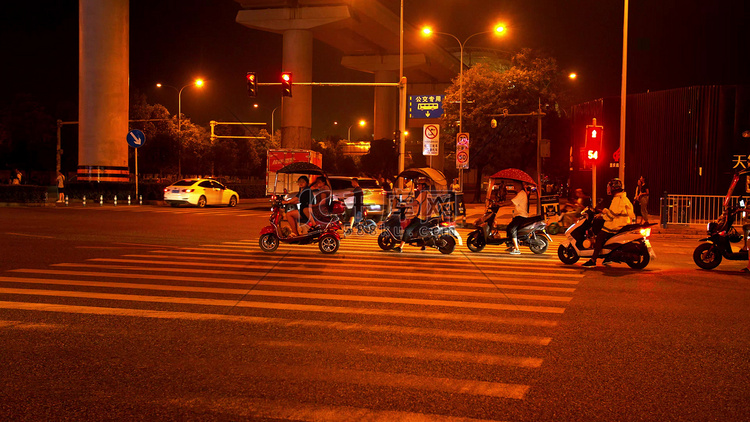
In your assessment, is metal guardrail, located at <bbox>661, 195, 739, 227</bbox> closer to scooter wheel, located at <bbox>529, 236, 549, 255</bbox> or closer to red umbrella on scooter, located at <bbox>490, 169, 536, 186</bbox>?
scooter wheel, located at <bbox>529, 236, 549, 255</bbox>

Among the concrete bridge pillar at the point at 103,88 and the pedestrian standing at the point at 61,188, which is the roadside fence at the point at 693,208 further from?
the concrete bridge pillar at the point at 103,88

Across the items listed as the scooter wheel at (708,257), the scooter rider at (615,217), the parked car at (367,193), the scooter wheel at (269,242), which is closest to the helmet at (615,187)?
the scooter rider at (615,217)

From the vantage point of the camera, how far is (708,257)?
12.1 m

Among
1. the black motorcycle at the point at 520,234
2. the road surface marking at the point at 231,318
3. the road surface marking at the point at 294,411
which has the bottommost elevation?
the road surface marking at the point at 294,411

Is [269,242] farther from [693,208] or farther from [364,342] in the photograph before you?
[693,208]

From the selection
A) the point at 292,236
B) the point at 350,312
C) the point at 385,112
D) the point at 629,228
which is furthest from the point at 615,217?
the point at 385,112

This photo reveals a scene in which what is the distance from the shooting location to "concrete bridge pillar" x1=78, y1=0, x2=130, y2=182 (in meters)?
37.5

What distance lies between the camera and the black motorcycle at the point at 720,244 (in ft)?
38.5

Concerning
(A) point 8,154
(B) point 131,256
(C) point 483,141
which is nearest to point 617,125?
(C) point 483,141

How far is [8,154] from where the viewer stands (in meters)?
64.9

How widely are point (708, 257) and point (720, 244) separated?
0.33 metres

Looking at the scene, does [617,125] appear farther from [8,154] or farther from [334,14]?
[8,154]

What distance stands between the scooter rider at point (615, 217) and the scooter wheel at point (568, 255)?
22.6 inches

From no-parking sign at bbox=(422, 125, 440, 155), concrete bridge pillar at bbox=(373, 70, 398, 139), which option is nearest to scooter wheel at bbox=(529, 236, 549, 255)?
no-parking sign at bbox=(422, 125, 440, 155)
